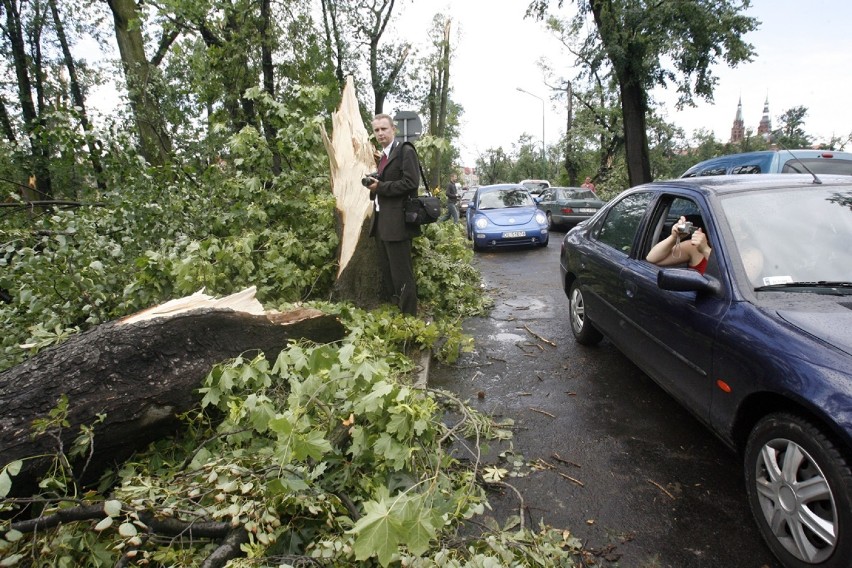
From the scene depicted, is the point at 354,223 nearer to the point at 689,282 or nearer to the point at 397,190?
the point at 397,190

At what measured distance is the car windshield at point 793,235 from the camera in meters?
2.55

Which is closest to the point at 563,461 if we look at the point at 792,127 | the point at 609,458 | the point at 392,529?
the point at 609,458

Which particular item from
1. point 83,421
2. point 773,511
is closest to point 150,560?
point 83,421

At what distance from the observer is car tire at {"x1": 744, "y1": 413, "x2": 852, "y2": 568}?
1.82 meters

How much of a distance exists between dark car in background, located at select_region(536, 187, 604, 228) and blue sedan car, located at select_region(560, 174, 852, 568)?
1162cm

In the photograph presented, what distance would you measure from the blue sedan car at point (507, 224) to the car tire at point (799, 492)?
Answer: 9.41 metres

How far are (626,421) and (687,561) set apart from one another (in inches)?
51.1

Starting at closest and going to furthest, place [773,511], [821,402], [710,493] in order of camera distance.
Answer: [821,402] → [773,511] → [710,493]

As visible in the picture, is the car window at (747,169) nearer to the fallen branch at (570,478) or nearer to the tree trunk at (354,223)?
the tree trunk at (354,223)

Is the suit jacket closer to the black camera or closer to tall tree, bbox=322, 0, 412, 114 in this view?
the black camera

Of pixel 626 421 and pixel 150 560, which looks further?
pixel 626 421

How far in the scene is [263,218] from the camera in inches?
200

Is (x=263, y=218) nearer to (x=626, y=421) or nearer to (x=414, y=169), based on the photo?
(x=414, y=169)

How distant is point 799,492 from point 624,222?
251 centimetres
